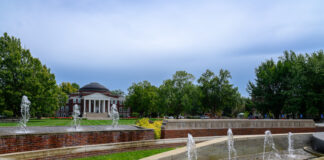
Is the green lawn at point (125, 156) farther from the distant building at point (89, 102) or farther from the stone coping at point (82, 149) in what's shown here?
the distant building at point (89, 102)

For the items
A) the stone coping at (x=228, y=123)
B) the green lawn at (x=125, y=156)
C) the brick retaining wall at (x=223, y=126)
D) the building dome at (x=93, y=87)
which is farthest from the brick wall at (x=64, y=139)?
the building dome at (x=93, y=87)

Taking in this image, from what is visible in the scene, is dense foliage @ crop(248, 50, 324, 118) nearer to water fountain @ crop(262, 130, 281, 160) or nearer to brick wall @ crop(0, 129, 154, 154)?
water fountain @ crop(262, 130, 281, 160)

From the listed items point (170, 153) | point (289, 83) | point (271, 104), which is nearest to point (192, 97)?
point (271, 104)

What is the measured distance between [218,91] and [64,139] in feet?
144

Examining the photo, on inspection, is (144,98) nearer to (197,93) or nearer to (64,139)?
(197,93)

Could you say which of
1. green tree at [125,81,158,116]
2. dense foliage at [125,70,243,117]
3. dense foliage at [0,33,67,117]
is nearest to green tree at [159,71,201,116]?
dense foliage at [125,70,243,117]

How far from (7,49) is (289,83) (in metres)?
41.9

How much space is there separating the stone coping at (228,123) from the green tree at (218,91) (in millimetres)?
30783

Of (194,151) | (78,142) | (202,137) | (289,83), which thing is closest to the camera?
(194,151)

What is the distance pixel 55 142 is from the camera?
9789 mm

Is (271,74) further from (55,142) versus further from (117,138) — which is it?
(55,142)

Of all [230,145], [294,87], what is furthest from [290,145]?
[294,87]

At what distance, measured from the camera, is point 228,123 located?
15.5 m

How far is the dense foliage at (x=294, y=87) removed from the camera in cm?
3236
